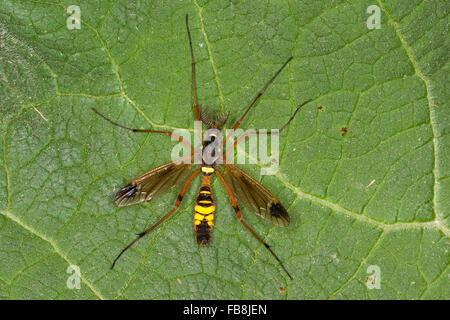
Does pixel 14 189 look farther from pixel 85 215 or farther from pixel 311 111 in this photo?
pixel 311 111

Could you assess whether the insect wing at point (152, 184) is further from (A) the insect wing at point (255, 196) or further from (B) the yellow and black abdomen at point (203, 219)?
(A) the insect wing at point (255, 196)

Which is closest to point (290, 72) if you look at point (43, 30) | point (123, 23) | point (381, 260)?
point (123, 23)

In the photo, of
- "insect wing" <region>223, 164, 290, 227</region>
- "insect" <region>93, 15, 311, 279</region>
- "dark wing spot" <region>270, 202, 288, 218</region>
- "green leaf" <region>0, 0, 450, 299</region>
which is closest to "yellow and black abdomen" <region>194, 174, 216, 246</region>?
"insect" <region>93, 15, 311, 279</region>

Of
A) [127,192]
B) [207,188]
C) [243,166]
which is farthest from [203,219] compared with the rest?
[127,192]

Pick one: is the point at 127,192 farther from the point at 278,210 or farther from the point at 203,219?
the point at 278,210

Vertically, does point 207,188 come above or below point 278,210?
above

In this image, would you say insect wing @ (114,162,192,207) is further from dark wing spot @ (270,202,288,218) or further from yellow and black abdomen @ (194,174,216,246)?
dark wing spot @ (270,202,288,218)

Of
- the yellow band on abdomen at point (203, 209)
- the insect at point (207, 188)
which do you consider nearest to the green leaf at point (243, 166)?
the insect at point (207, 188)
